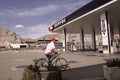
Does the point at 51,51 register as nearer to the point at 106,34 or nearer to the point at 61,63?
the point at 61,63

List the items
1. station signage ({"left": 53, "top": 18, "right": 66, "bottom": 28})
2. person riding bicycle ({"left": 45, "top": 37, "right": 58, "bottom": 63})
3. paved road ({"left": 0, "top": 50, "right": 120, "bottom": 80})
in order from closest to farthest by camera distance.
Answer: paved road ({"left": 0, "top": 50, "right": 120, "bottom": 80}), person riding bicycle ({"left": 45, "top": 37, "right": 58, "bottom": 63}), station signage ({"left": 53, "top": 18, "right": 66, "bottom": 28})

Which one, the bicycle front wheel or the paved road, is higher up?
the bicycle front wheel

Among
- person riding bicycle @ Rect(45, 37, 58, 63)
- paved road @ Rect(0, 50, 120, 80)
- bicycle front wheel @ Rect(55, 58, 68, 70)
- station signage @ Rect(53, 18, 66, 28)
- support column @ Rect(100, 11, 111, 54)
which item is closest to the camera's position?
paved road @ Rect(0, 50, 120, 80)

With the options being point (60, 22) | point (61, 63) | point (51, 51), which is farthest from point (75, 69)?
point (60, 22)

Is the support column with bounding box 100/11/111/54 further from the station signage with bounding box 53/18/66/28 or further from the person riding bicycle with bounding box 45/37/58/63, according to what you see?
the person riding bicycle with bounding box 45/37/58/63

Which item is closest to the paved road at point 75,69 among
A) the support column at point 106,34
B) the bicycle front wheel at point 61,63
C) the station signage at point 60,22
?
the bicycle front wheel at point 61,63

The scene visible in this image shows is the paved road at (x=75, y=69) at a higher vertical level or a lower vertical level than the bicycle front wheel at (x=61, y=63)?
lower

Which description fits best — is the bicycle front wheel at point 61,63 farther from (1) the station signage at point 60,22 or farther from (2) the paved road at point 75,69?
(1) the station signage at point 60,22

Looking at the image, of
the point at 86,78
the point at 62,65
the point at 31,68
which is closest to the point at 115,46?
the point at 62,65

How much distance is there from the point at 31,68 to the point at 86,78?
261 cm

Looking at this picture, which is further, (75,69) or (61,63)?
(75,69)

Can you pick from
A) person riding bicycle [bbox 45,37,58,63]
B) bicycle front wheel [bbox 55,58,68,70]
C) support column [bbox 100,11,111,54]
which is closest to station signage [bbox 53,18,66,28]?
support column [bbox 100,11,111,54]

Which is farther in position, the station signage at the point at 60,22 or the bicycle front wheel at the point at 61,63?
the station signage at the point at 60,22

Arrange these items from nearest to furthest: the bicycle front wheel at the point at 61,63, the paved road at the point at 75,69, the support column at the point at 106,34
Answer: the paved road at the point at 75,69, the bicycle front wheel at the point at 61,63, the support column at the point at 106,34
